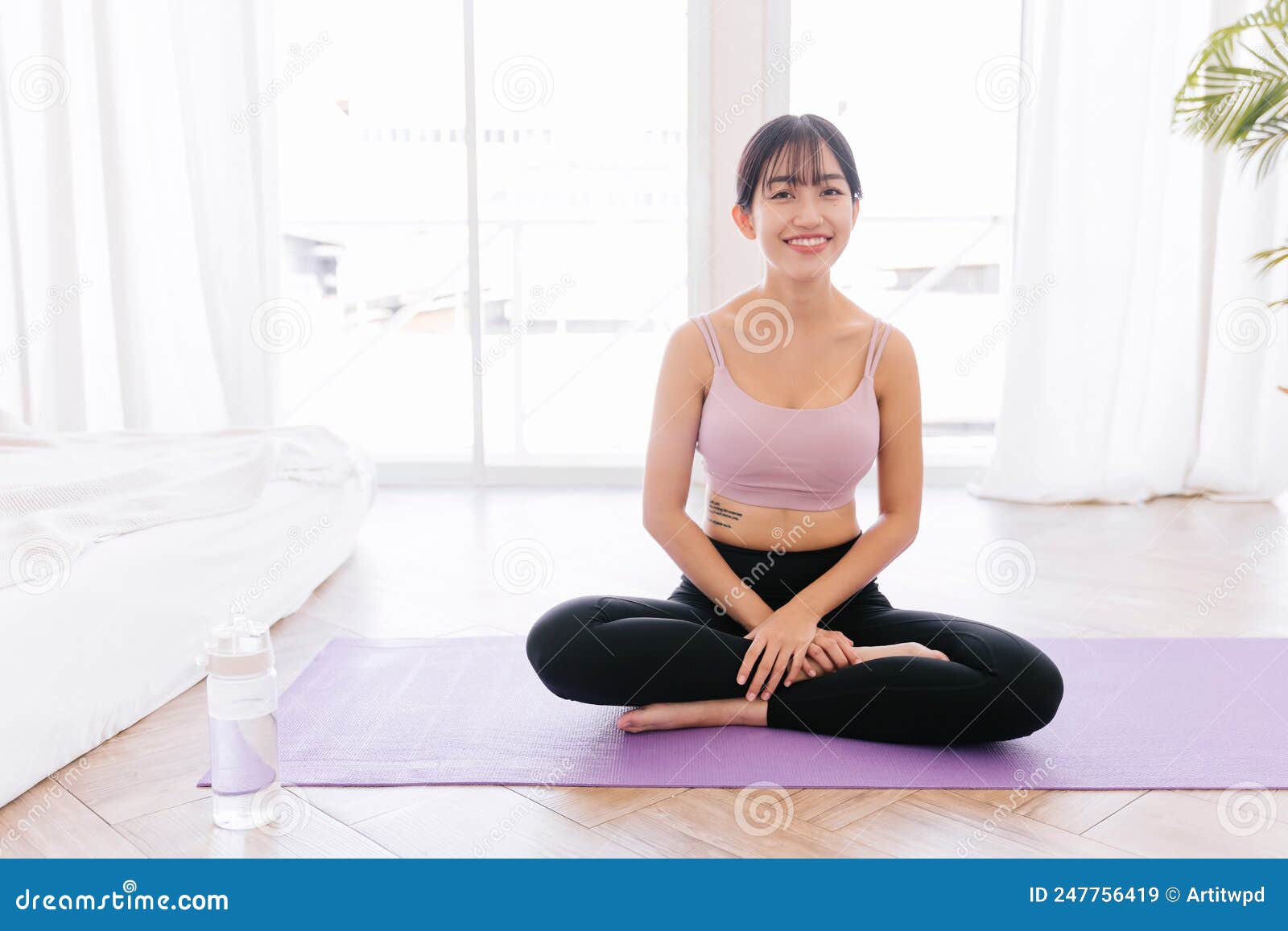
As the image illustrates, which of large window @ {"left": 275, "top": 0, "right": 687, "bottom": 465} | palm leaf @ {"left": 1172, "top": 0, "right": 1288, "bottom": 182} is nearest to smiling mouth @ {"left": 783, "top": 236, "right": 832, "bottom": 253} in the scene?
palm leaf @ {"left": 1172, "top": 0, "right": 1288, "bottom": 182}

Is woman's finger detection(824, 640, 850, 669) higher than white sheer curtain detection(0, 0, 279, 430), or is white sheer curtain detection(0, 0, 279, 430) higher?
white sheer curtain detection(0, 0, 279, 430)

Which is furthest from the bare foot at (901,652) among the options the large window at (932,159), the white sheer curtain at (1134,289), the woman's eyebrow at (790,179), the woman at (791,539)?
the large window at (932,159)

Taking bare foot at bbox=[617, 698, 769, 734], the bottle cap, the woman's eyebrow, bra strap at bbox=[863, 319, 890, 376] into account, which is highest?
the woman's eyebrow

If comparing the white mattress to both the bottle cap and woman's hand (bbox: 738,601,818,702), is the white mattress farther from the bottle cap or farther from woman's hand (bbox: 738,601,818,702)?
woman's hand (bbox: 738,601,818,702)

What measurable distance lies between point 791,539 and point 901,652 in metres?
0.21

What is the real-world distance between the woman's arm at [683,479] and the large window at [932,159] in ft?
6.62

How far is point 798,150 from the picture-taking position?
1.44 metres

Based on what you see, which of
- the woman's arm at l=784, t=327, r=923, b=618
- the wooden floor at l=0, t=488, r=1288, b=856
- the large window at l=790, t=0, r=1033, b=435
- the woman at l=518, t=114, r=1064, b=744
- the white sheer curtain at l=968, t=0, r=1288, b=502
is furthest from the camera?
the large window at l=790, t=0, r=1033, b=435

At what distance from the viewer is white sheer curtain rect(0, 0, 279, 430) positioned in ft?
10.7

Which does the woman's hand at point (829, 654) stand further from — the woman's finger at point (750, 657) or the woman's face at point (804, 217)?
the woman's face at point (804, 217)

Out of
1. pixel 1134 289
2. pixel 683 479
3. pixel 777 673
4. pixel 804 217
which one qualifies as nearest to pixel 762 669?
pixel 777 673

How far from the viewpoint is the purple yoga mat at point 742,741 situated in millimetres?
1328

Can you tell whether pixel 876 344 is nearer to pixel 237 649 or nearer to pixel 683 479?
pixel 683 479
